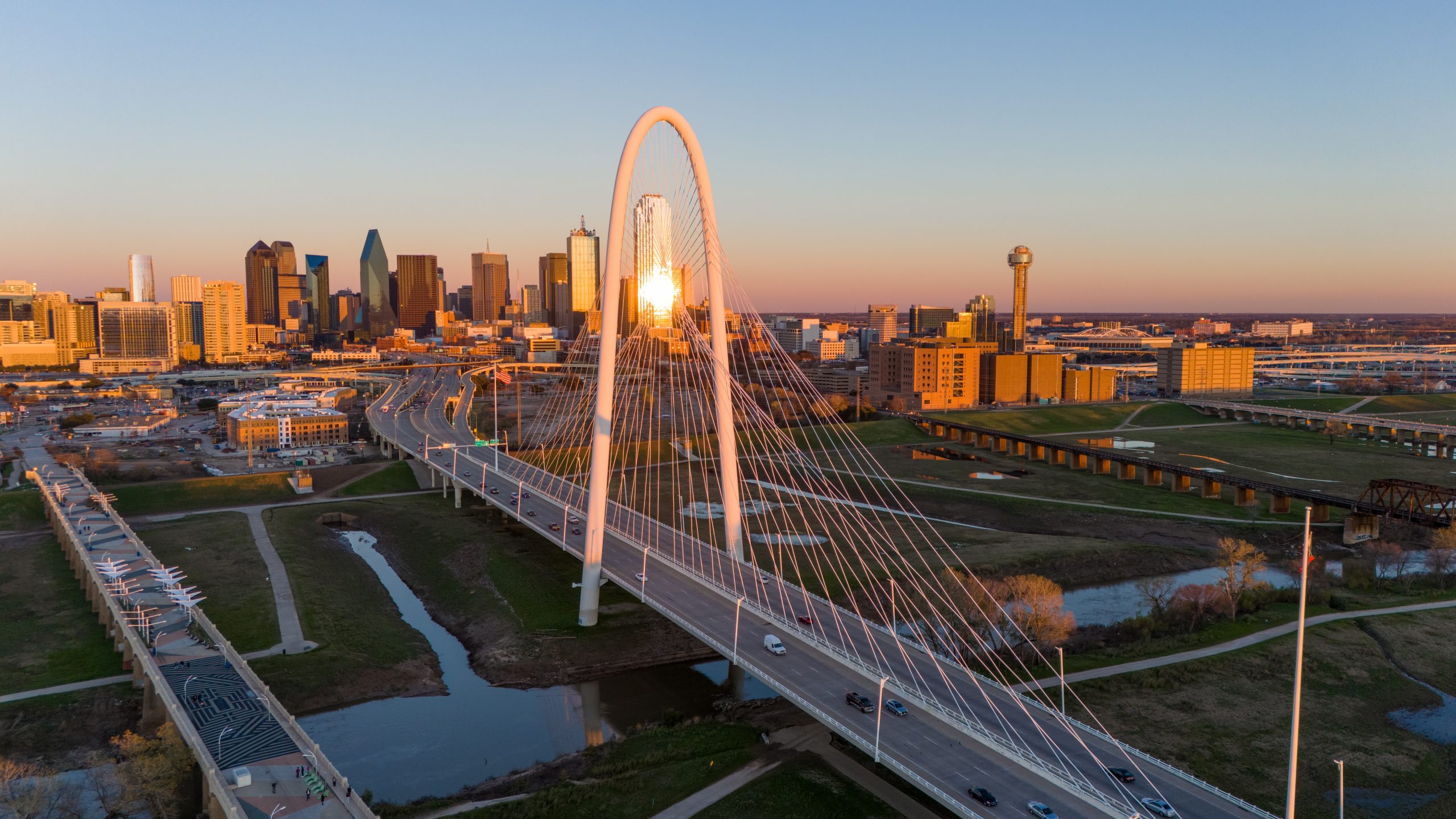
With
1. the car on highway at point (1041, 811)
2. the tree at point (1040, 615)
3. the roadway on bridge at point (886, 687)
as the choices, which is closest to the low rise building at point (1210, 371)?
the tree at point (1040, 615)

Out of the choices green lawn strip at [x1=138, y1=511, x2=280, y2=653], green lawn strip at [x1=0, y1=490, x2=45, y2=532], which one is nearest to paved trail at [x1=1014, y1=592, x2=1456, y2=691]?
green lawn strip at [x1=138, y1=511, x2=280, y2=653]

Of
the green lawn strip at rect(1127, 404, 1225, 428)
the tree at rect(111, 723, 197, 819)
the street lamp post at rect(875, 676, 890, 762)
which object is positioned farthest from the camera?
the green lawn strip at rect(1127, 404, 1225, 428)

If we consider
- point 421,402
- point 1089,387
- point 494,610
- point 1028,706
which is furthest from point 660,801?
point 1089,387

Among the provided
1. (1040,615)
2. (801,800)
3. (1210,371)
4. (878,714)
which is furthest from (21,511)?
(1210,371)

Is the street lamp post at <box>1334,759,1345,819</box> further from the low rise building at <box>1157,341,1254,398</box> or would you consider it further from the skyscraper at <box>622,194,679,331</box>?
the low rise building at <box>1157,341,1254,398</box>

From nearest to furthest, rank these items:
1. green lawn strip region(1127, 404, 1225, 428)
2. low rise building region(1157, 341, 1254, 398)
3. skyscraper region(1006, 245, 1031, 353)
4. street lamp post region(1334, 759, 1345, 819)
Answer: street lamp post region(1334, 759, 1345, 819)
green lawn strip region(1127, 404, 1225, 428)
low rise building region(1157, 341, 1254, 398)
skyscraper region(1006, 245, 1031, 353)
